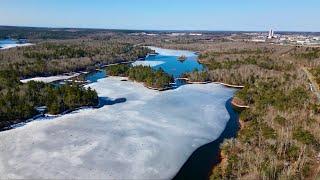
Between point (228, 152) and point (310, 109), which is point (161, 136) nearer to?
point (228, 152)

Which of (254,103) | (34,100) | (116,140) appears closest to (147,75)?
(254,103)

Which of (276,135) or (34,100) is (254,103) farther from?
(34,100)

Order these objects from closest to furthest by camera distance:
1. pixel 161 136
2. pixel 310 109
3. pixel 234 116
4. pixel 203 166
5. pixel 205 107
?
1. pixel 203 166
2. pixel 161 136
3. pixel 310 109
4. pixel 234 116
5. pixel 205 107

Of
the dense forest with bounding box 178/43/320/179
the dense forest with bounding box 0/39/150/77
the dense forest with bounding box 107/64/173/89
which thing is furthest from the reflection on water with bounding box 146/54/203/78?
the dense forest with bounding box 178/43/320/179

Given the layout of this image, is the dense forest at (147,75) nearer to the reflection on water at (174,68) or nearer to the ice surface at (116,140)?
the reflection on water at (174,68)

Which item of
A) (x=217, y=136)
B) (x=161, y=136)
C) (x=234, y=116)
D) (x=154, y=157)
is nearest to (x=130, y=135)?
(x=161, y=136)

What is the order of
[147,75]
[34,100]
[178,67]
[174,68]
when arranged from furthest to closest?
[178,67] → [174,68] → [147,75] → [34,100]
